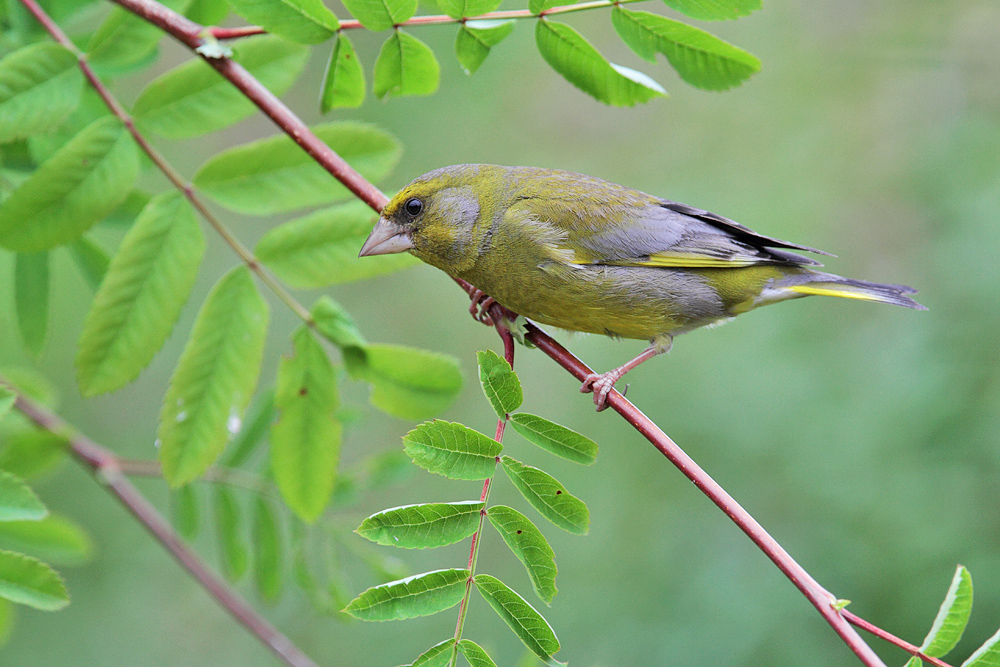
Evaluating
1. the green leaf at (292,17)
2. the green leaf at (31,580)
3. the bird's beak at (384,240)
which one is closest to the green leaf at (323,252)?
the bird's beak at (384,240)

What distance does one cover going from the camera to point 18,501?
241 centimetres

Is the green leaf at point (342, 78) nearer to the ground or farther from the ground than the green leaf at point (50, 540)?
farther from the ground

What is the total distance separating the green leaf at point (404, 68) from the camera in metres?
2.90

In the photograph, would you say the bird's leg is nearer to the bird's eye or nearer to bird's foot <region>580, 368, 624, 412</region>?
bird's foot <region>580, 368, 624, 412</region>

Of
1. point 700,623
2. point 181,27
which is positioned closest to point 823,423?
point 700,623

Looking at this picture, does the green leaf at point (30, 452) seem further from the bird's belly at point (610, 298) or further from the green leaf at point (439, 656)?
the green leaf at point (439, 656)

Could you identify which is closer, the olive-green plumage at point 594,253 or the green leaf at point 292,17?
the green leaf at point 292,17

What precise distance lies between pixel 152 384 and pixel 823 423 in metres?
6.27

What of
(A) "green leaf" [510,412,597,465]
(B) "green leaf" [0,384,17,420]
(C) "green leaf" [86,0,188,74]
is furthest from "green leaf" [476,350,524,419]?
(C) "green leaf" [86,0,188,74]

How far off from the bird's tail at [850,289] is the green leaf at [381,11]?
2367mm

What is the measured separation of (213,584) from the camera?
3.31 metres

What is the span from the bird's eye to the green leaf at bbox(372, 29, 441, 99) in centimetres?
44

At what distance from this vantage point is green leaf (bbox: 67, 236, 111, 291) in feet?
11.2

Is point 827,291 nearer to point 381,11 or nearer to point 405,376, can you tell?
point 405,376
